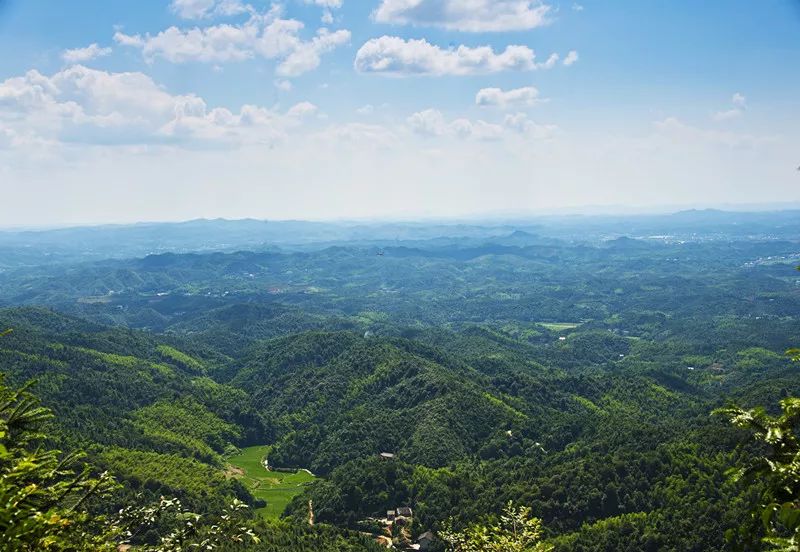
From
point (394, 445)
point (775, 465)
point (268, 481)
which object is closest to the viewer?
point (775, 465)

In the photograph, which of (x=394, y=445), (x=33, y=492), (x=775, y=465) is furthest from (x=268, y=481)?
(x=775, y=465)

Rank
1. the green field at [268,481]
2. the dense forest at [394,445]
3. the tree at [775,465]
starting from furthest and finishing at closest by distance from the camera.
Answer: the green field at [268,481]
the dense forest at [394,445]
the tree at [775,465]

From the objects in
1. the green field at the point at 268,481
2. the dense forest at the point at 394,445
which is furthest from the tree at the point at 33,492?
the green field at the point at 268,481

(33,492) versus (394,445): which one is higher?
(33,492)

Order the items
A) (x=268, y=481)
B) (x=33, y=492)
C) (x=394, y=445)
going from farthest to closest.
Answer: (x=394, y=445), (x=268, y=481), (x=33, y=492)

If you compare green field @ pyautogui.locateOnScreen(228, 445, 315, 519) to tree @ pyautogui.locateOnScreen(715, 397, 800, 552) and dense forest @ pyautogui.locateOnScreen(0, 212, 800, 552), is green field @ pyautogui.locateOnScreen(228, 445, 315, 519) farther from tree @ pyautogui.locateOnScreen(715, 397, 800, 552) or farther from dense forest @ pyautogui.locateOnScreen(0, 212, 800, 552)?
tree @ pyautogui.locateOnScreen(715, 397, 800, 552)

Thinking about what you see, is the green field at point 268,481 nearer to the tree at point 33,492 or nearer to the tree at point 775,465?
the tree at point 33,492

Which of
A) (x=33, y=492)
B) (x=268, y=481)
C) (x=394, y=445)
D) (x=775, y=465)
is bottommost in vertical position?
(x=268, y=481)

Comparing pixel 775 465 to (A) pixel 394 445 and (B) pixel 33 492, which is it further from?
(A) pixel 394 445

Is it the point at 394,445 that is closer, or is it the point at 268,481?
the point at 268,481
